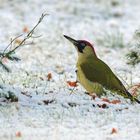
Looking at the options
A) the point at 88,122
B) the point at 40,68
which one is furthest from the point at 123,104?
the point at 40,68

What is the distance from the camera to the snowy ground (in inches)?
225

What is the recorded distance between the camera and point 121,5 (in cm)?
1468

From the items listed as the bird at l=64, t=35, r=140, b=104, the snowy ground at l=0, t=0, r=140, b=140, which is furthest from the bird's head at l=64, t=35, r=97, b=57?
the snowy ground at l=0, t=0, r=140, b=140

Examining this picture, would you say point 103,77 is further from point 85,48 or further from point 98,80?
point 85,48

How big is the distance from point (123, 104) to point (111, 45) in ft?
15.5

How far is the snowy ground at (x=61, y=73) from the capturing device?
5.71 meters

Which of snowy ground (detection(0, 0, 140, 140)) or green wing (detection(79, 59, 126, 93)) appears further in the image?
green wing (detection(79, 59, 126, 93))

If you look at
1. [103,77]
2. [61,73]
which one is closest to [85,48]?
[103,77]

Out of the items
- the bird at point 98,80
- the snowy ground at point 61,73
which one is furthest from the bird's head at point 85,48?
the snowy ground at point 61,73

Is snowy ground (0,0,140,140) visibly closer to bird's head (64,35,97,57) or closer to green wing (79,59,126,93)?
green wing (79,59,126,93)

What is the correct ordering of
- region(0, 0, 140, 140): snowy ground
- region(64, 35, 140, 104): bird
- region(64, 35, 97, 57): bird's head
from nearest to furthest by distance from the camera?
region(0, 0, 140, 140): snowy ground, region(64, 35, 140, 104): bird, region(64, 35, 97, 57): bird's head

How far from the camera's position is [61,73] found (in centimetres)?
916

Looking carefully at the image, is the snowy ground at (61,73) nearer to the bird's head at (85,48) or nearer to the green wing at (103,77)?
the green wing at (103,77)

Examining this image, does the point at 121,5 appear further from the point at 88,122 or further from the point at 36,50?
the point at 88,122
